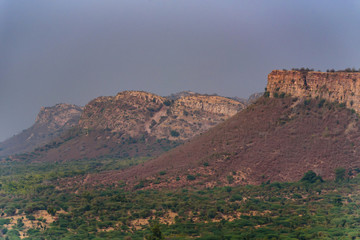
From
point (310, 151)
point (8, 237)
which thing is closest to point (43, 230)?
point (8, 237)

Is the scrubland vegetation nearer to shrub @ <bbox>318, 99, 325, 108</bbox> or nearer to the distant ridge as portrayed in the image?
the distant ridge

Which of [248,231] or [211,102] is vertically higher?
[211,102]

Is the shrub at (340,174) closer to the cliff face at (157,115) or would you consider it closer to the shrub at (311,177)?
the shrub at (311,177)

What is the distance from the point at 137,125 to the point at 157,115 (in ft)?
25.5

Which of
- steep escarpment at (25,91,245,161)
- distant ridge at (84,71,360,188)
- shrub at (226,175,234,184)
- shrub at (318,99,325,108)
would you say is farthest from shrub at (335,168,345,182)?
steep escarpment at (25,91,245,161)

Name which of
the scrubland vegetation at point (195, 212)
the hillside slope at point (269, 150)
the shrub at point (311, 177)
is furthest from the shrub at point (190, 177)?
the shrub at point (311, 177)

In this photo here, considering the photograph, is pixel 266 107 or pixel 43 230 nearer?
pixel 43 230

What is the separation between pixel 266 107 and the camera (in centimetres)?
8094

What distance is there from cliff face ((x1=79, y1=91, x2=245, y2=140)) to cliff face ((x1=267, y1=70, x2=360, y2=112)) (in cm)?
5337

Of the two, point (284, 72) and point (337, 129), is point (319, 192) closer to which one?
point (337, 129)

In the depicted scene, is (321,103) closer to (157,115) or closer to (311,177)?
(311,177)

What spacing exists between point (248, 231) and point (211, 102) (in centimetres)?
9911

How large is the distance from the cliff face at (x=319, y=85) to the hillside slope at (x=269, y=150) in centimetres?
139

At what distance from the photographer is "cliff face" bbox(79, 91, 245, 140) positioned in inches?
5399
